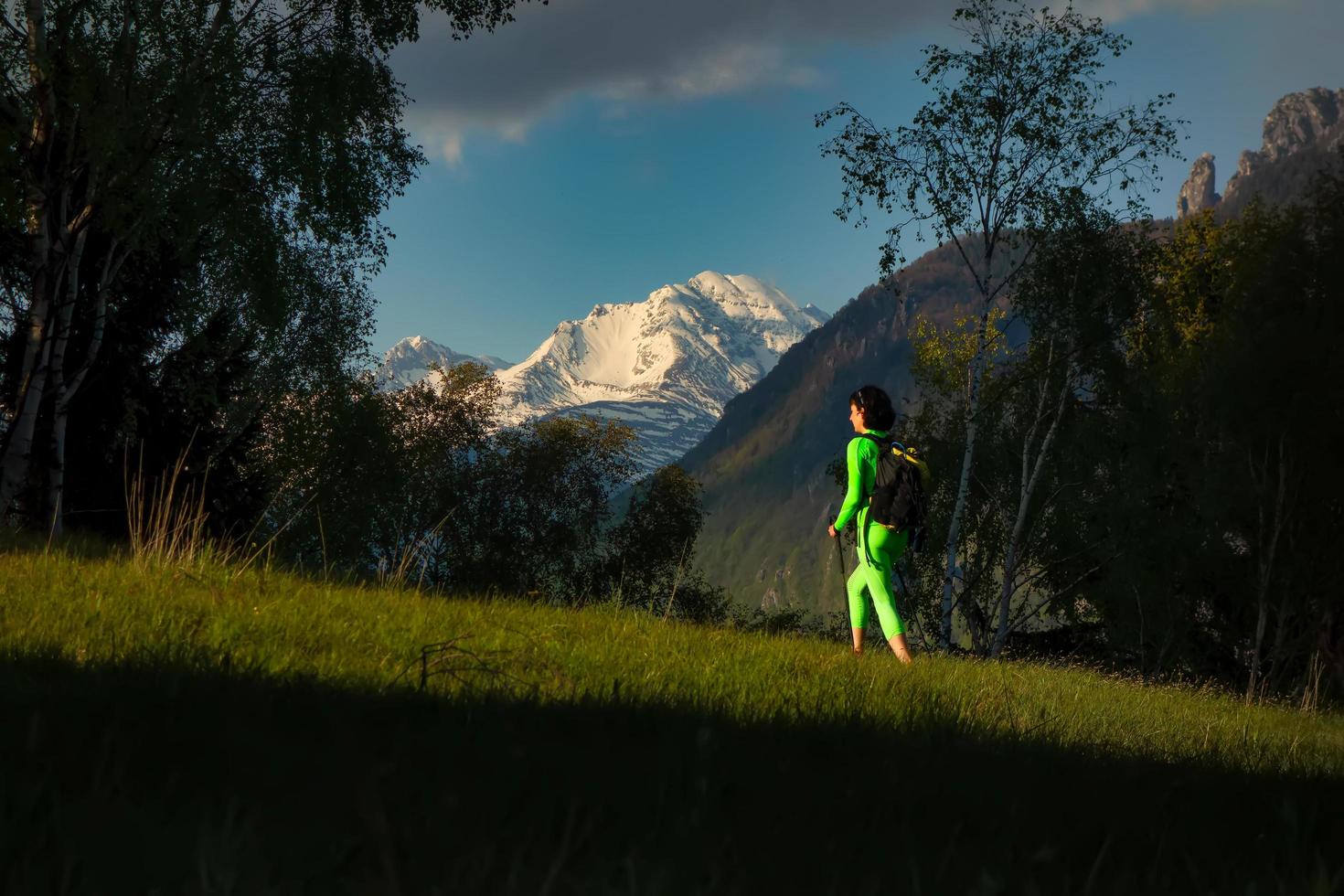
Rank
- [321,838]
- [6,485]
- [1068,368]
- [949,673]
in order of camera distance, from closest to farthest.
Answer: [321,838] < [949,673] < [6,485] < [1068,368]

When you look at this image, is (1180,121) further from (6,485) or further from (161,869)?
(161,869)

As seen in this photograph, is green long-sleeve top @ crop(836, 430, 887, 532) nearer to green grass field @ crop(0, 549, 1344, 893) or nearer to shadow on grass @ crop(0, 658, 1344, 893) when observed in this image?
green grass field @ crop(0, 549, 1344, 893)

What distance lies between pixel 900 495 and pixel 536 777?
7.47 meters

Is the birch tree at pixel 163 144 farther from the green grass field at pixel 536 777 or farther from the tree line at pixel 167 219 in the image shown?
the green grass field at pixel 536 777

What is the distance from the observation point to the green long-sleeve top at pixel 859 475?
9867 mm

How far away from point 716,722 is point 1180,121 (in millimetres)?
29520

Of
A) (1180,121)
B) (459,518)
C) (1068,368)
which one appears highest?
(1180,121)

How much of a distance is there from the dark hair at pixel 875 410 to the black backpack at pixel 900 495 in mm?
439

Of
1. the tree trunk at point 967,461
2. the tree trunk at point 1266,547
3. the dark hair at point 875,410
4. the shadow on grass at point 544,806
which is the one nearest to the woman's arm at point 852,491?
the dark hair at point 875,410

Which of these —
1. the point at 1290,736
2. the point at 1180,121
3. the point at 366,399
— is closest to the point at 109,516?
the point at 366,399

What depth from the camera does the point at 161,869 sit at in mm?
1733

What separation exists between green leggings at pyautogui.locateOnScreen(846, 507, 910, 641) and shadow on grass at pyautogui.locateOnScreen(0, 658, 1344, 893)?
5.68 meters

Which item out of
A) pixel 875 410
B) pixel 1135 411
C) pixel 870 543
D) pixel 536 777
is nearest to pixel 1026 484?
pixel 1135 411

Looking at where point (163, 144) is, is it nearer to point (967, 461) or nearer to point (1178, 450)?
point (967, 461)
